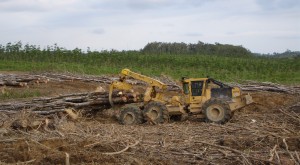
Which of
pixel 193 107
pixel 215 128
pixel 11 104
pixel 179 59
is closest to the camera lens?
pixel 215 128

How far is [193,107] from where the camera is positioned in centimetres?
1161

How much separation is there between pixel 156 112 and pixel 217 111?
59.4 inches

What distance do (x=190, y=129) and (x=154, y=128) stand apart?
875 mm

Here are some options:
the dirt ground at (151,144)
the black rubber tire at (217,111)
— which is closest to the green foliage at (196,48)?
the black rubber tire at (217,111)

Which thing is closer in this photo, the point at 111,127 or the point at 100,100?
the point at 111,127

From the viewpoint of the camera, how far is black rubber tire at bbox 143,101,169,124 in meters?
11.5

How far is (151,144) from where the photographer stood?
324 inches

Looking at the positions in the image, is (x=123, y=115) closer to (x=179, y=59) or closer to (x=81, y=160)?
(x=81, y=160)

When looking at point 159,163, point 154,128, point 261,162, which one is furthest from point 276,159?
point 154,128

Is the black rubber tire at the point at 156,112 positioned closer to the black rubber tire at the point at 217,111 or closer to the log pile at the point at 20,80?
the black rubber tire at the point at 217,111

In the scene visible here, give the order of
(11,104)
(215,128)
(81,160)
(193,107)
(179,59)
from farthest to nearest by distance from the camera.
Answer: (179,59), (11,104), (193,107), (215,128), (81,160)

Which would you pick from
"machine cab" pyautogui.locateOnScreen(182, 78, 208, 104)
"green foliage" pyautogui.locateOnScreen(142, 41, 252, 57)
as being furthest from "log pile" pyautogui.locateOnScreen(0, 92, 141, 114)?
"green foliage" pyautogui.locateOnScreen(142, 41, 252, 57)

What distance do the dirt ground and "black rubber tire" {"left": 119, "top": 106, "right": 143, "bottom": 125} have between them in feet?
1.41

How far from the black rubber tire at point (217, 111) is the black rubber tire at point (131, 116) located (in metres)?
1.64
